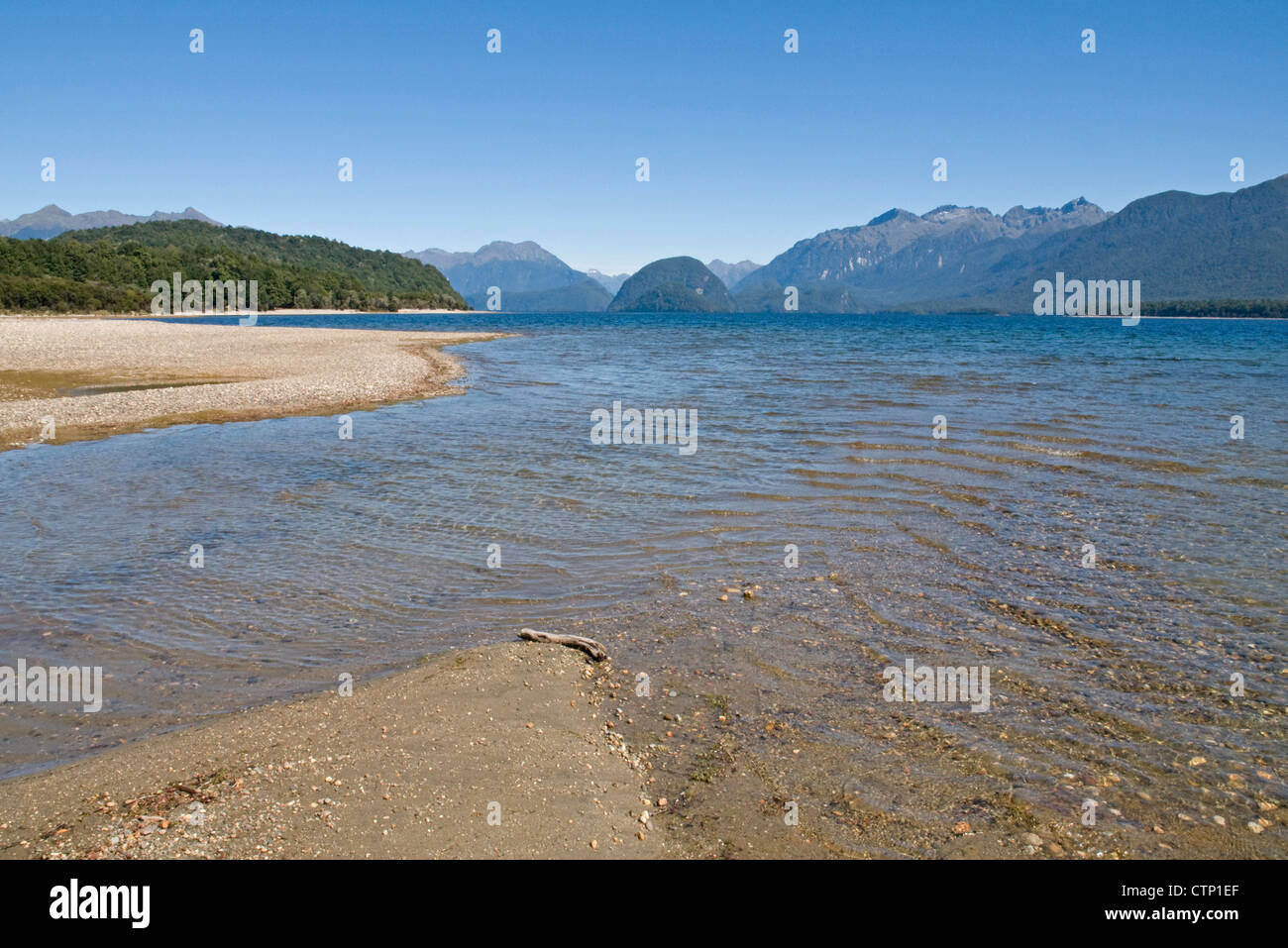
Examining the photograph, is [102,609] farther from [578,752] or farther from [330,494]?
[578,752]

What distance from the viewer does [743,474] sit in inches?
655

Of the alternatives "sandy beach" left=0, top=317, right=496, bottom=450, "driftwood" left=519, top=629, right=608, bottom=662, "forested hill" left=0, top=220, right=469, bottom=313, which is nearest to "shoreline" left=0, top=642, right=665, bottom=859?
"driftwood" left=519, top=629, right=608, bottom=662

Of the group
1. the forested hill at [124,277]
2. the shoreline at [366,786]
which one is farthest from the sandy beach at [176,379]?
the forested hill at [124,277]

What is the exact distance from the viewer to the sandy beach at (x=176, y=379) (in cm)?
2231

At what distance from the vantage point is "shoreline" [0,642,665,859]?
185 inches

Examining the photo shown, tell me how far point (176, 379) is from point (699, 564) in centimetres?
2972

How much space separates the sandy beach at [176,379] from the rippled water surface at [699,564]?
8.56 feet

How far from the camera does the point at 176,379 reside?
102 feet

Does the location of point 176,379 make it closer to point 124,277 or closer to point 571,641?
point 571,641

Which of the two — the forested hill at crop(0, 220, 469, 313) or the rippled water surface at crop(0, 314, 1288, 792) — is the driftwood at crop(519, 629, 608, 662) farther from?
the forested hill at crop(0, 220, 469, 313)

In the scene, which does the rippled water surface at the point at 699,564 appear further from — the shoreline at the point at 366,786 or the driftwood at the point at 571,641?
the shoreline at the point at 366,786

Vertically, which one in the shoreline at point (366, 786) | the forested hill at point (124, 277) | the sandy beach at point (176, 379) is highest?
the forested hill at point (124, 277)

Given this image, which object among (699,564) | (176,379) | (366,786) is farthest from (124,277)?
(366,786)
